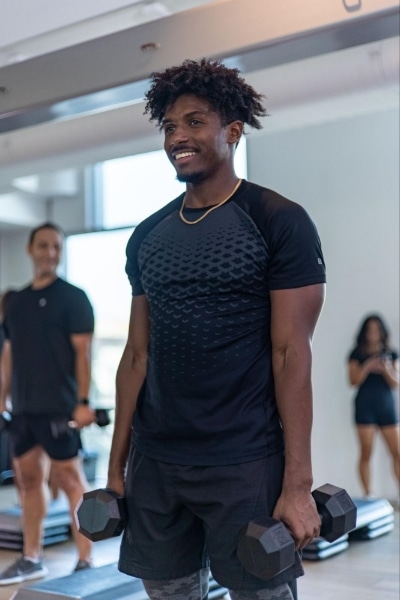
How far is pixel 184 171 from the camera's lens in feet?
5.05

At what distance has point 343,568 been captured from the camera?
11.5 ft

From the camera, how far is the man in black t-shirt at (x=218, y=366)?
1.44m

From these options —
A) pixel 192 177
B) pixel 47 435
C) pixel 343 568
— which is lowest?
pixel 343 568

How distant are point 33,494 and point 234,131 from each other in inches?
86.5

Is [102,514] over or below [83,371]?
below

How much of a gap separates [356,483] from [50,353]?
302 cm

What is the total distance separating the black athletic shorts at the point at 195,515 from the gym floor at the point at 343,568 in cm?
170

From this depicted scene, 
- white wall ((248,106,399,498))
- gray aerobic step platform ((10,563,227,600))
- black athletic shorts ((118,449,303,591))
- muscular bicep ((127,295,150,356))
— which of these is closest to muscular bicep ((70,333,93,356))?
gray aerobic step platform ((10,563,227,600))

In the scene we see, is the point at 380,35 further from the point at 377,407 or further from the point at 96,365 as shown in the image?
the point at 96,365

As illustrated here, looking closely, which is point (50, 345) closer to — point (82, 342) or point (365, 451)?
point (82, 342)

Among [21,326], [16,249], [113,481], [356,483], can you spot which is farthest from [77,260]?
[113,481]

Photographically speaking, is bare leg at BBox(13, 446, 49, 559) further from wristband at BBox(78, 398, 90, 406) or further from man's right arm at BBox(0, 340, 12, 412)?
man's right arm at BBox(0, 340, 12, 412)

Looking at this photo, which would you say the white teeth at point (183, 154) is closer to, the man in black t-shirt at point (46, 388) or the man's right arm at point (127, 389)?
the man's right arm at point (127, 389)

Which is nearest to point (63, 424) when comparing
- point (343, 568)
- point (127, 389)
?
point (343, 568)
